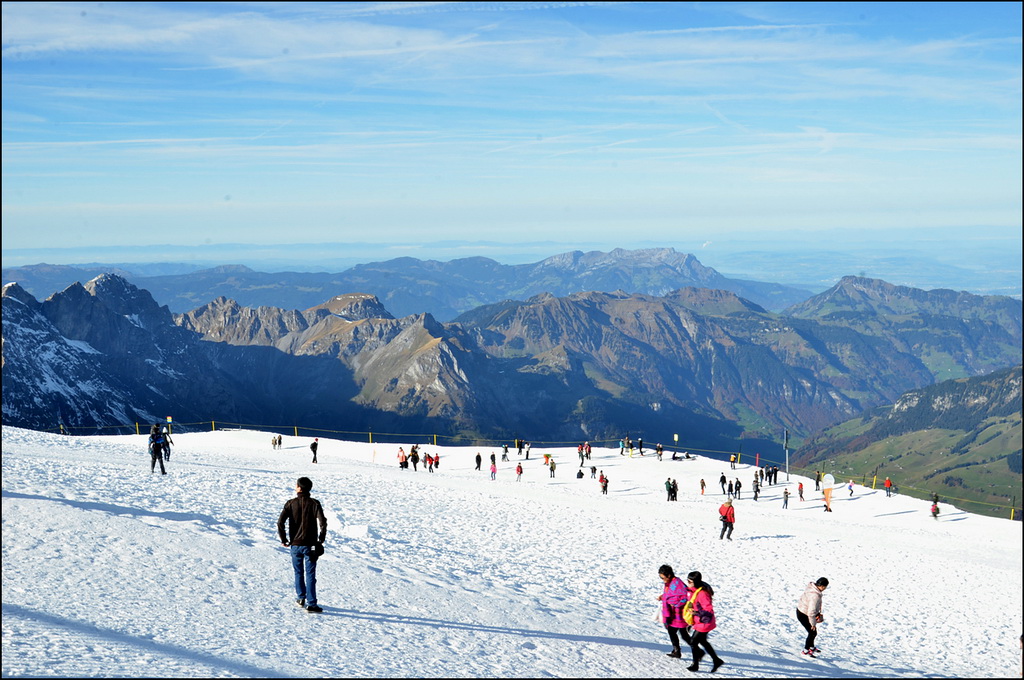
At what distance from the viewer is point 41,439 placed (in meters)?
37.9

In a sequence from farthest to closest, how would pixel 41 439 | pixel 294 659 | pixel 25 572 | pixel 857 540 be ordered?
1. pixel 41 439
2. pixel 857 540
3. pixel 25 572
4. pixel 294 659

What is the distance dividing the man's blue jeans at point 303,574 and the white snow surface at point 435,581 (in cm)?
34

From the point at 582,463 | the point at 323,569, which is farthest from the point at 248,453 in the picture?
the point at 323,569

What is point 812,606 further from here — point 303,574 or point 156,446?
point 156,446

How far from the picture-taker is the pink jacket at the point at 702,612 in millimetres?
14063

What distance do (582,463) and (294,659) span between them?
150 feet

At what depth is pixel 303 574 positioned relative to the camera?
14.8 meters

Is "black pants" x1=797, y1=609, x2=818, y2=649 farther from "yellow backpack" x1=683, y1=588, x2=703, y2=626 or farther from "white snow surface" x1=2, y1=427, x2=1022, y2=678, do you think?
"yellow backpack" x1=683, y1=588, x2=703, y2=626

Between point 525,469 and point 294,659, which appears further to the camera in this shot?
point 525,469

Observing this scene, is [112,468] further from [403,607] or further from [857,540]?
[857,540]

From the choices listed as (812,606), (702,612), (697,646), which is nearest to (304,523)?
(702,612)

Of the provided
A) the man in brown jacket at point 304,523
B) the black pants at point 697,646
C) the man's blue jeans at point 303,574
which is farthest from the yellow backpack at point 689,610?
the man's blue jeans at point 303,574

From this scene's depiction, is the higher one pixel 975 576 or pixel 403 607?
pixel 403 607

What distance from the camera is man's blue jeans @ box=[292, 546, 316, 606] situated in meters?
13.8
